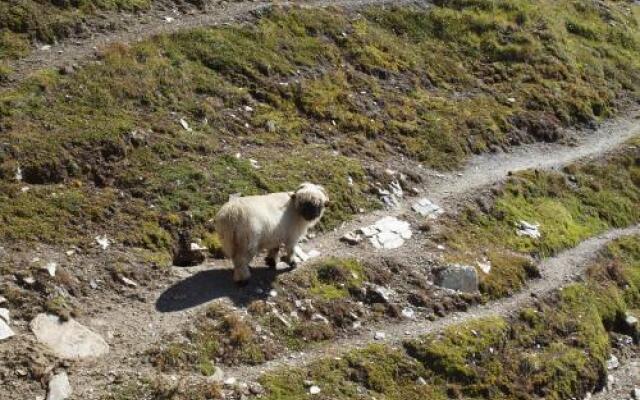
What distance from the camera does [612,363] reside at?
96.9 ft

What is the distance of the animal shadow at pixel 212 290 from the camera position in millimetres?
23281

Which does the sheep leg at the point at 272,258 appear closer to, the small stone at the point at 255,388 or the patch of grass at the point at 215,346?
the patch of grass at the point at 215,346

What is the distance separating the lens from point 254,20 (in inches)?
1711

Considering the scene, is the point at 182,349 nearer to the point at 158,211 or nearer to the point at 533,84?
the point at 158,211

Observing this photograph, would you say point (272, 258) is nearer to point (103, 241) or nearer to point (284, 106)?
point (103, 241)

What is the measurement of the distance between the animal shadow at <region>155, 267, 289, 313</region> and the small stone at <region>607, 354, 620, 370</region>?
13.4m

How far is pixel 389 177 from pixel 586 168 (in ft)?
45.2

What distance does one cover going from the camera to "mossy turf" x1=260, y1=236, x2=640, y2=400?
23.0m

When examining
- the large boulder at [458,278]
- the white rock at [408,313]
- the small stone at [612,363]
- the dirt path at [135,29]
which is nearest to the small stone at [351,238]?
the large boulder at [458,278]

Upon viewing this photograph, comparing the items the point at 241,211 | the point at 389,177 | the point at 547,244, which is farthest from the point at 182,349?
the point at 547,244

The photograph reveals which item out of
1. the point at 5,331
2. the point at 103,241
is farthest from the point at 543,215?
the point at 5,331

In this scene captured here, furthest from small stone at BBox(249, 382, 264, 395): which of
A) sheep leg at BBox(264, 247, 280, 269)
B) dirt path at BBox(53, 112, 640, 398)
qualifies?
sheep leg at BBox(264, 247, 280, 269)

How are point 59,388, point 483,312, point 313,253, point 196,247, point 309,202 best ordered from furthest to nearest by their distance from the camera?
point 483,312 < point 313,253 < point 196,247 < point 309,202 < point 59,388

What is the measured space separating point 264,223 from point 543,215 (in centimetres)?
1794
